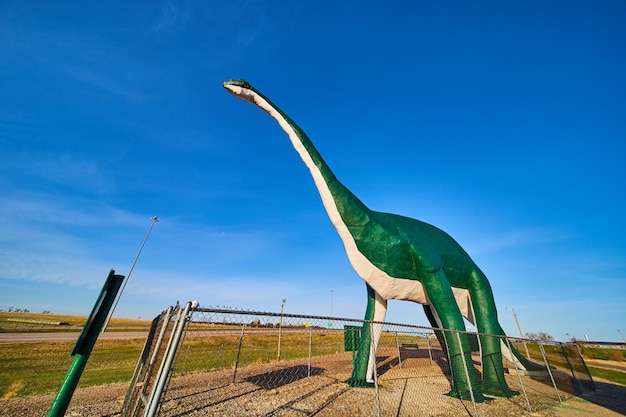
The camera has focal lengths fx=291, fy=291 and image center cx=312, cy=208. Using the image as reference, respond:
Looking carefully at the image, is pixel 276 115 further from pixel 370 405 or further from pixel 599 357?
pixel 599 357

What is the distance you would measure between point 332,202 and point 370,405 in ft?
14.3

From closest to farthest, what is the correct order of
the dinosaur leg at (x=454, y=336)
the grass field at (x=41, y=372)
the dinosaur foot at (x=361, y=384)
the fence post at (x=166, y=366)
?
the fence post at (x=166, y=366), the dinosaur leg at (x=454, y=336), the dinosaur foot at (x=361, y=384), the grass field at (x=41, y=372)

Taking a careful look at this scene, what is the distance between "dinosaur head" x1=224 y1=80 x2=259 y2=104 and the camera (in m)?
7.05

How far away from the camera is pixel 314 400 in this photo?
627 centimetres

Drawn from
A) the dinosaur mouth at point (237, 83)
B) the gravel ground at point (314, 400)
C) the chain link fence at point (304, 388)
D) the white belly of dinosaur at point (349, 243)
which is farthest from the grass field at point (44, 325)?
the white belly of dinosaur at point (349, 243)

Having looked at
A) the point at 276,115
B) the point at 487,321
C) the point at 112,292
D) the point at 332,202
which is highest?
the point at 276,115

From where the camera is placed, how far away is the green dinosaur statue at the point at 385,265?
7.01m

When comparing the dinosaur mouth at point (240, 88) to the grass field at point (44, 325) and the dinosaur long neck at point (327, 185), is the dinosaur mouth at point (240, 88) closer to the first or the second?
the dinosaur long neck at point (327, 185)

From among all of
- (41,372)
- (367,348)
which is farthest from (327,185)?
(41,372)

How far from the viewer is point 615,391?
31.7ft

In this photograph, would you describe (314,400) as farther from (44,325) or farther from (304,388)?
(44,325)

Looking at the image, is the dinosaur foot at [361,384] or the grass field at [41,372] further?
the grass field at [41,372]

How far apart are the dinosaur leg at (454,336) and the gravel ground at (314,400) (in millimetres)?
300

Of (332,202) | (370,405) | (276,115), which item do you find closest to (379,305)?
(370,405)
